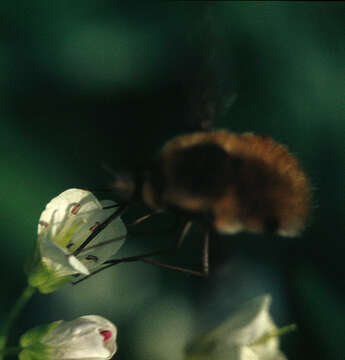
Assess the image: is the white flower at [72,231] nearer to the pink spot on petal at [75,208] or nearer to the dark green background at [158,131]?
the pink spot on petal at [75,208]

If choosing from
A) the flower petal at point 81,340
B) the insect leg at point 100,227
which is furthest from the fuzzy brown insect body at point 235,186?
the flower petal at point 81,340

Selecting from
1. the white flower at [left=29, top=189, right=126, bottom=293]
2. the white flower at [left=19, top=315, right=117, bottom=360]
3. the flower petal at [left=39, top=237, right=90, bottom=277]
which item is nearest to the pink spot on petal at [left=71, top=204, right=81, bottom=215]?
the white flower at [left=29, top=189, right=126, bottom=293]

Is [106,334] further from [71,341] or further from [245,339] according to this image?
[245,339]

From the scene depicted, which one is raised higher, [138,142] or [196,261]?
[138,142]

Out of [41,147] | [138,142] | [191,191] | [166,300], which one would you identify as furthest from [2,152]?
[191,191]

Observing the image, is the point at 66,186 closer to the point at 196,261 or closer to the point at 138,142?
the point at 138,142

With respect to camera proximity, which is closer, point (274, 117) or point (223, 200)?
point (223, 200)

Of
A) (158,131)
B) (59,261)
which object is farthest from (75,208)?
(158,131)
